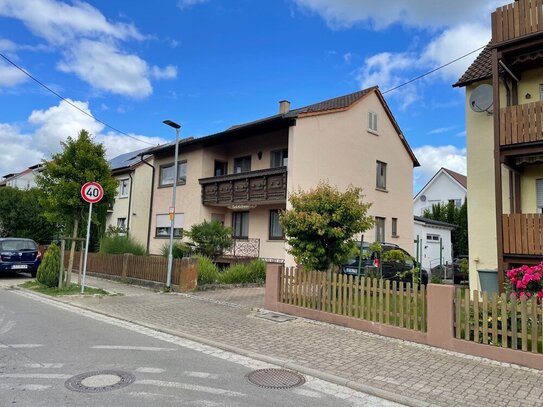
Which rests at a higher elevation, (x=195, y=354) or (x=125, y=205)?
(x=125, y=205)

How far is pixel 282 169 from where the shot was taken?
1755 centimetres

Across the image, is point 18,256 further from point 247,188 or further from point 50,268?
point 247,188

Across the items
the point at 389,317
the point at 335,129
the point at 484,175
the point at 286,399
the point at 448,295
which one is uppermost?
the point at 335,129

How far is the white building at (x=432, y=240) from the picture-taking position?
84.5ft

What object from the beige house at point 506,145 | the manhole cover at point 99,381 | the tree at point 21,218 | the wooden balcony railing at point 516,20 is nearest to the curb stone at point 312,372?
the manhole cover at point 99,381

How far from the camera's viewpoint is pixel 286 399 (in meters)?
4.69

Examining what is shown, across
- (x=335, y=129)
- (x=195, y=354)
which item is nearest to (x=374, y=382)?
(x=195, y=354)

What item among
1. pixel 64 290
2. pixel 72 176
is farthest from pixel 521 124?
pixel 64 290

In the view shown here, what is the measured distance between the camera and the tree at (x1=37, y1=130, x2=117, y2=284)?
13.0 meters

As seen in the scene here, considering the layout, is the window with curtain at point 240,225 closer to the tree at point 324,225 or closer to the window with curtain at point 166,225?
the window with curtain at point 166,225

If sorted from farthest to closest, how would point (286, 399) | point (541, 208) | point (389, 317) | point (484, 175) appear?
point (484, 175)
point (541, 208)
point (389, 317)
point (286, 399)

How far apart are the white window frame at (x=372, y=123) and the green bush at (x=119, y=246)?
1231 cm

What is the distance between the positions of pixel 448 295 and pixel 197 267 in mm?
8577

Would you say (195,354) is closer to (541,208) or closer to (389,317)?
(389,317)
